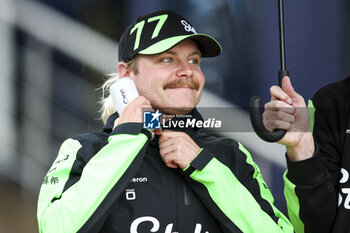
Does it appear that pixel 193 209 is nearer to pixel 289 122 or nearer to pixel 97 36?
pixel 289 122

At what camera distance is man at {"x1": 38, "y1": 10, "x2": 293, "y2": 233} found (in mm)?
1491

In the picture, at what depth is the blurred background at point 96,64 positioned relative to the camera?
231cm

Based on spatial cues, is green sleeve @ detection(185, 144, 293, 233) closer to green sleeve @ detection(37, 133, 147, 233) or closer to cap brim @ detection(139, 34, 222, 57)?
green sleeve @ detection(37, 133, 147, 233)

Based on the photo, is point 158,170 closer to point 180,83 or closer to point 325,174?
point 180,83

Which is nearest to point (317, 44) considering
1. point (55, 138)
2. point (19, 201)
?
point (55, 138)

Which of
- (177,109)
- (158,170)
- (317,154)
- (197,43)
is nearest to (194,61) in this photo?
(197,43)

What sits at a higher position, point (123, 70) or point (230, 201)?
point (123, 70)

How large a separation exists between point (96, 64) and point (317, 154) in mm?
1657

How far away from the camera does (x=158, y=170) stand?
1.67 m

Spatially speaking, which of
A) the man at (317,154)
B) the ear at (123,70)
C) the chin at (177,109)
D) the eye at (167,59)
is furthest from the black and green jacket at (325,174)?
the ear at (123,70)

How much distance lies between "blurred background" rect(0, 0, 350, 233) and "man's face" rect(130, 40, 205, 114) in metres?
0.45

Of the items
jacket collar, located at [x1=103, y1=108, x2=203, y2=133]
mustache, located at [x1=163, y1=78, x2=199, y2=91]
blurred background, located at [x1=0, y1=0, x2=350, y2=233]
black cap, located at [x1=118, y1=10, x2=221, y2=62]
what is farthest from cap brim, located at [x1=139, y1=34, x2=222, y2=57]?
blurred background, located at [x1=0, y1=0, x2=350, y2=233]

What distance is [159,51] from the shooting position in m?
1.69

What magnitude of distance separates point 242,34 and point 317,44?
325mm
